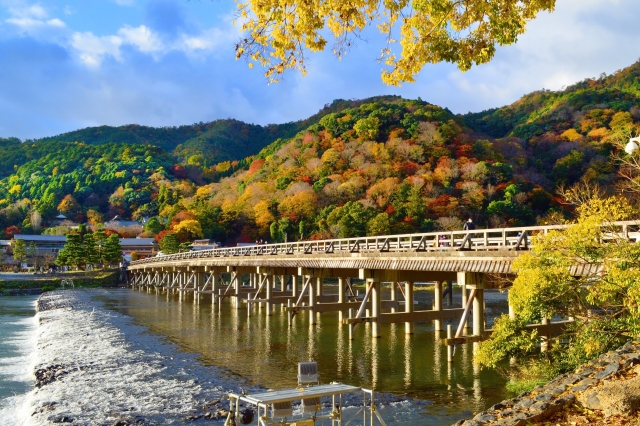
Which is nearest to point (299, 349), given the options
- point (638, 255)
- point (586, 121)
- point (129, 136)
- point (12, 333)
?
point (638, 255)

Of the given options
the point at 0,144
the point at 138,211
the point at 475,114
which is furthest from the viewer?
the point at 0,144

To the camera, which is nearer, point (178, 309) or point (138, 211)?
point (178, 309)

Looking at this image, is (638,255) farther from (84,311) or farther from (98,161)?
(98,161)

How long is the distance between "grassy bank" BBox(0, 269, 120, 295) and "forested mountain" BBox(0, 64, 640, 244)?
10820mm

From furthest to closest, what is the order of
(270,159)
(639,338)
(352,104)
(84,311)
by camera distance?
(352,104) < (270,159) < (84,311) < (639,338)

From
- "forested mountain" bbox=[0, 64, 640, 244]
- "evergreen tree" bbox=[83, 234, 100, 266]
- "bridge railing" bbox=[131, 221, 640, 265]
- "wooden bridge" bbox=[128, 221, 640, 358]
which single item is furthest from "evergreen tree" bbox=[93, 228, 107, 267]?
"wooden bridge" bbox=[128, 221, 640, 358]

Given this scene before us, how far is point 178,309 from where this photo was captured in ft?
121

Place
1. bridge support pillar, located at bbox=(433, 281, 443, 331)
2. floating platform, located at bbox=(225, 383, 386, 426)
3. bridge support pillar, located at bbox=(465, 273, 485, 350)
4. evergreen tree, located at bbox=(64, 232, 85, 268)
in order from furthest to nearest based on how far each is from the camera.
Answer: evergreen tree, located at bbox=(64, 232, 85, 268) → bridge support pillar, located at bbox=(433, 281, 443, 331) → bridge support pillar, located at bbox=(465, 273, 485, 350) → floating platform, located at bbox=(225, 383, 386, 426)

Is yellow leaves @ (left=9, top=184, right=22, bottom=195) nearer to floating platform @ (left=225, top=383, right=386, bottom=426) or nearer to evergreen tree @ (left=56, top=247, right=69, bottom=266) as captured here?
evergreen tree @ (left=56, top=247, right=69, bottom=266)

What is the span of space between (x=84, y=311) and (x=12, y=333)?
26.8 ft

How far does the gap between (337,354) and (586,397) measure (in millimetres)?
13163

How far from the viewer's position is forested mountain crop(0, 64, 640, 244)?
57781 mm

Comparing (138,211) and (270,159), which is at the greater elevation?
(270,159)

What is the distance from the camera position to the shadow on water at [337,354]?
1409 cm
